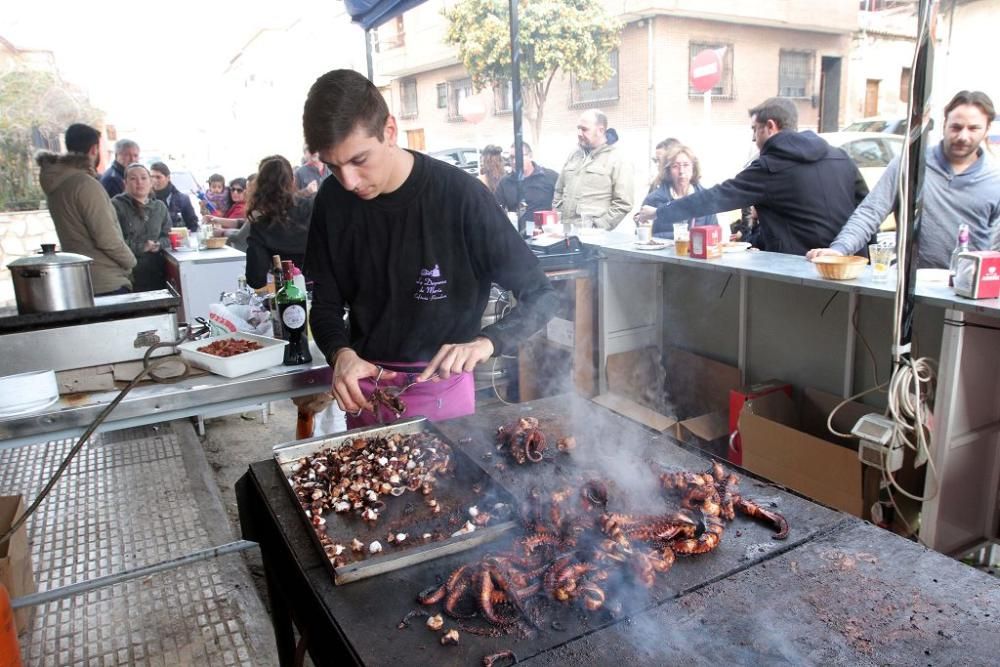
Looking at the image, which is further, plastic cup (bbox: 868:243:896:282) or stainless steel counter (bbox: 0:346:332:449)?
plastic cup (bbox: 868:243:896:282)

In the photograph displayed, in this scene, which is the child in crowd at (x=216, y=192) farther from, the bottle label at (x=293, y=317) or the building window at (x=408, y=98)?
the building window at (x=408, y=98)

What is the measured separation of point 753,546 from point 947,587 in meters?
0.33

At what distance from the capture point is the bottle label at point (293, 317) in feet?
8.96

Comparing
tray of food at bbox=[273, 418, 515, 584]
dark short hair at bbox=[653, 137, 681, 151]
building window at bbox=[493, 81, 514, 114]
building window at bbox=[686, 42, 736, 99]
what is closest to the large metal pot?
tray of food at bbox=[273, 418, 515, 584]

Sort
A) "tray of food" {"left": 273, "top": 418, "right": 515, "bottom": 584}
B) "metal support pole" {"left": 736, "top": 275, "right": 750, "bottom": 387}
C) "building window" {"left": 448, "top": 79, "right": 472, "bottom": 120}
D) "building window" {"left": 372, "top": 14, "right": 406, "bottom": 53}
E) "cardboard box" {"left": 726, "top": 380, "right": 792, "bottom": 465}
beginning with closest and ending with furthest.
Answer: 1. "tray of food" {"left": 273, "top": 418, "right": 515, "bottom": 584}
2. "cardboard box" {"left": 726, "top": 380, "right": 792, "bottom": 465}
3. "metal support pole" {"left": 736, "top": 275, "right": 750, "bottom": 387}
4. "building window" {"left": 448, "top": 79, "right": 472, "bottom": 120}
5. "building window" {"left": 372, "top": 14, "right": 406, "bottom": 53}

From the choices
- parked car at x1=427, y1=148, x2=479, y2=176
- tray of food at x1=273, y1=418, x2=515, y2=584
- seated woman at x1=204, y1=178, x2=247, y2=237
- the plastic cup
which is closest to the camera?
tray of food at x1=273, y1=418, x2=515, y2=584

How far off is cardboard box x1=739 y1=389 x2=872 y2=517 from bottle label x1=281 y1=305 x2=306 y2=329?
7.07ft

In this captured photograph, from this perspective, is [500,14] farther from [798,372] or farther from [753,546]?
[753,546]

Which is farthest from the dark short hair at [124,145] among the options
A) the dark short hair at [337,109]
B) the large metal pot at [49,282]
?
the dark short hair at [337,109]

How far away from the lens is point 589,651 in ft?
3.48

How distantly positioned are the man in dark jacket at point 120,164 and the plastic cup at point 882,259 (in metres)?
7.21

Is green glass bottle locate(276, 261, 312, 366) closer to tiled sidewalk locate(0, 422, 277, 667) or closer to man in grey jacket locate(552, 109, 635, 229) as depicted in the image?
tiled sidewalk locate(0, 422, 277, 667)

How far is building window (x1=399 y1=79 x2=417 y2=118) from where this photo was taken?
23.2 m

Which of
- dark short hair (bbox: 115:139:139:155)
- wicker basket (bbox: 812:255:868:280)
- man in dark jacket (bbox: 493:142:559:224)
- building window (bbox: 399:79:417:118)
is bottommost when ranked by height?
wicker basket (bbox: 812:255:868:280)
